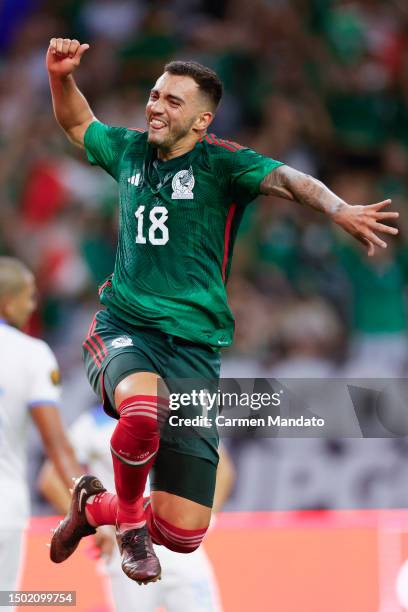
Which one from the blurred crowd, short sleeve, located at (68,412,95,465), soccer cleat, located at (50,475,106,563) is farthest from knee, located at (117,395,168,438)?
the blurred crowd

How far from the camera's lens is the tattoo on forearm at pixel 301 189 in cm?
453

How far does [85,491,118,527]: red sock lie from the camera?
195 inches

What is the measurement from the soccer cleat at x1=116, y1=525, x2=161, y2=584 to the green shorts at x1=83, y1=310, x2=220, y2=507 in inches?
11.7

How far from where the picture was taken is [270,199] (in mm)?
9578

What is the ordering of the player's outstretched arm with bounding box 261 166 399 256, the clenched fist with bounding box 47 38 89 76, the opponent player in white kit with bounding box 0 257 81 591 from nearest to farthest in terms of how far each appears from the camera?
the player's outstretched arm with bounding box 261 166 399 256 < the clenched fist with bounding box 47 38 89 76 < the opponent player in white kit with bounding box 0 257 81 591

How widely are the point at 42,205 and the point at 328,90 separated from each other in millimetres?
2760

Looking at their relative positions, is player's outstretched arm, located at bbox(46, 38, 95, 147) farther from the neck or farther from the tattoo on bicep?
the tattoo on bicep

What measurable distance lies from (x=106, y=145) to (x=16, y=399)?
1.44 m

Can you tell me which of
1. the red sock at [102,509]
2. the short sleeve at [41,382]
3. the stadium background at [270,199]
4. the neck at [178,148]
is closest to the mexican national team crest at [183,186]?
the neck at [178,148]

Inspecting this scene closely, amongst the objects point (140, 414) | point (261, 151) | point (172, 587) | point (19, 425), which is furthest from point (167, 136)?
point (261, 151)

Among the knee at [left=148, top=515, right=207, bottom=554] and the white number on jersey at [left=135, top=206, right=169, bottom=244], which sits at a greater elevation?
the white number on jersey at [left=135, top=206, right=169, bottom=244]

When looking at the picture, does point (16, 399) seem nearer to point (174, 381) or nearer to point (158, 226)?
point (174, 381)

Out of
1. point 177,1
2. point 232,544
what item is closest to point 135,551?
point 232,544

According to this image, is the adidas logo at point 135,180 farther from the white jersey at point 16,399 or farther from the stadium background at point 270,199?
the stadium background at point 270,199
